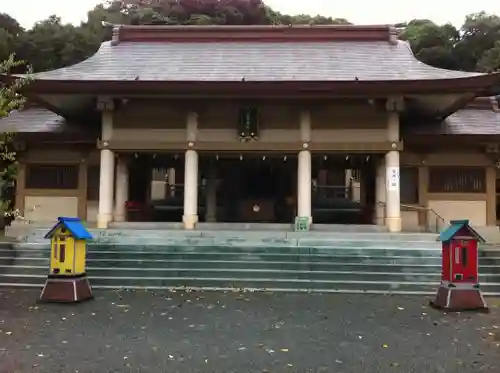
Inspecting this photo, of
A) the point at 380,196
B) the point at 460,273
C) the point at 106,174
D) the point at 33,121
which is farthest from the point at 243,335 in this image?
the point at 33,121

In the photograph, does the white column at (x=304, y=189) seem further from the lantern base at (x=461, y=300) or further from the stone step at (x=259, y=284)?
the lantern base at (x=461, y=300)

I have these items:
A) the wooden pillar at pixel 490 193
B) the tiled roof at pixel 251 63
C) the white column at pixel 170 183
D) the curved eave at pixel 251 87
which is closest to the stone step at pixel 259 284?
the curved eave at pixel 251 87

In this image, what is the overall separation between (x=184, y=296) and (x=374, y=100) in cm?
770

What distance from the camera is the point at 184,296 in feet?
29.0

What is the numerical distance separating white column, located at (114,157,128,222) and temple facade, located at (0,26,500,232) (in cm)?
4

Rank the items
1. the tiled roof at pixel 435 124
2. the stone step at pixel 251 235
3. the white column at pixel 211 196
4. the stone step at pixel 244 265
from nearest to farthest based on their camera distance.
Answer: the stone step at pixel 244 265 < the stone step at pixel 251 235 < the tiled roof at pixel 435 124 < the white column at pixel 211 196

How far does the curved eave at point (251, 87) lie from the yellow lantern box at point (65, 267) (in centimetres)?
547

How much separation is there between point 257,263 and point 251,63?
7.31 m

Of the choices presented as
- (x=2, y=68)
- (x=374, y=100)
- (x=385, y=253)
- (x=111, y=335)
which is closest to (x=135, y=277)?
(x=111, y=335)

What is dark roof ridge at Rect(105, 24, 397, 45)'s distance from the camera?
16.5m

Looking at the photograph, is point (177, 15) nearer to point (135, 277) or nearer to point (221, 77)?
point (221, 77)

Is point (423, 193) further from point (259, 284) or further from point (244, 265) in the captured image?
point (259, 284)

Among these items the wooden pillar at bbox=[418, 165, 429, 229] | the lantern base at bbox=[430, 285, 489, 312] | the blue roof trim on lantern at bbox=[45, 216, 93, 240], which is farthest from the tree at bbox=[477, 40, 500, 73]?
the blue roof trim on lantern at bbox=[45, 216, 93, 240]

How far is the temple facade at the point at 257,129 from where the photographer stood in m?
13.0
